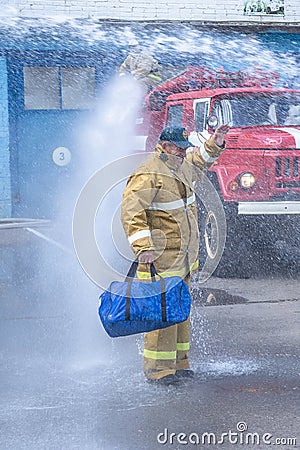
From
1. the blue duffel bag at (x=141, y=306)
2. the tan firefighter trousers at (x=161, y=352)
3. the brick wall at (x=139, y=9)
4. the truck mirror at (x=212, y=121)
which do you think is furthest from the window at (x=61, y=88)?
the blue duffel bag at (x=141, y=306)

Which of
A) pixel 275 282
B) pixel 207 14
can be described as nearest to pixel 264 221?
pixel 275 282

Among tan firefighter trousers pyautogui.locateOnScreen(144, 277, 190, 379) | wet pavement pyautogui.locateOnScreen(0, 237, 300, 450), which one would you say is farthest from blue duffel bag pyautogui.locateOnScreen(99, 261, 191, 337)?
wet pavement pyautogui.locateOnScreen(0, 237, 300, 450)

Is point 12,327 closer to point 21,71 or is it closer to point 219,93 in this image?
point 219,93

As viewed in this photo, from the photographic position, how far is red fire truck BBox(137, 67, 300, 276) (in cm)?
873

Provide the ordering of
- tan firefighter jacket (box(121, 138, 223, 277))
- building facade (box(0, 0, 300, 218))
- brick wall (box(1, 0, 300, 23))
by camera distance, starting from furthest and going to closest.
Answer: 1. building facade (box(0, 0, 300, 218))
2. brick wall (box(1, 0, 300, 23))
3. tan firefighter jacket (box(121, 138, 223, 277))

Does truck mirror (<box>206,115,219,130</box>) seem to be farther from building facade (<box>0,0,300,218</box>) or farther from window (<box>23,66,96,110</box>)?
window (<box>23,66,96,110</box>)

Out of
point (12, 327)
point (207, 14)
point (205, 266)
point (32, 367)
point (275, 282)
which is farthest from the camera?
point (207, 14)

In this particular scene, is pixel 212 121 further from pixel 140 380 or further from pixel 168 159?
pixel 140 380

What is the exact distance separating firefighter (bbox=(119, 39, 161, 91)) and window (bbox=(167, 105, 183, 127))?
171cm

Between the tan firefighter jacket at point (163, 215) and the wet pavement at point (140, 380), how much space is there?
0.80m

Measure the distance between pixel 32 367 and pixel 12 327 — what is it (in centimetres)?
123

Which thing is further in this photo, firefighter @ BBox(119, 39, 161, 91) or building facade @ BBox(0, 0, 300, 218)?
building facade @ BBox(0, 0, 300, 218)

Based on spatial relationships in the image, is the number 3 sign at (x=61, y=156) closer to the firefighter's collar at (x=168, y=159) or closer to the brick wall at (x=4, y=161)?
the brick wall at (x=4, y=161)

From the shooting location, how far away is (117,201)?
8.73 m
